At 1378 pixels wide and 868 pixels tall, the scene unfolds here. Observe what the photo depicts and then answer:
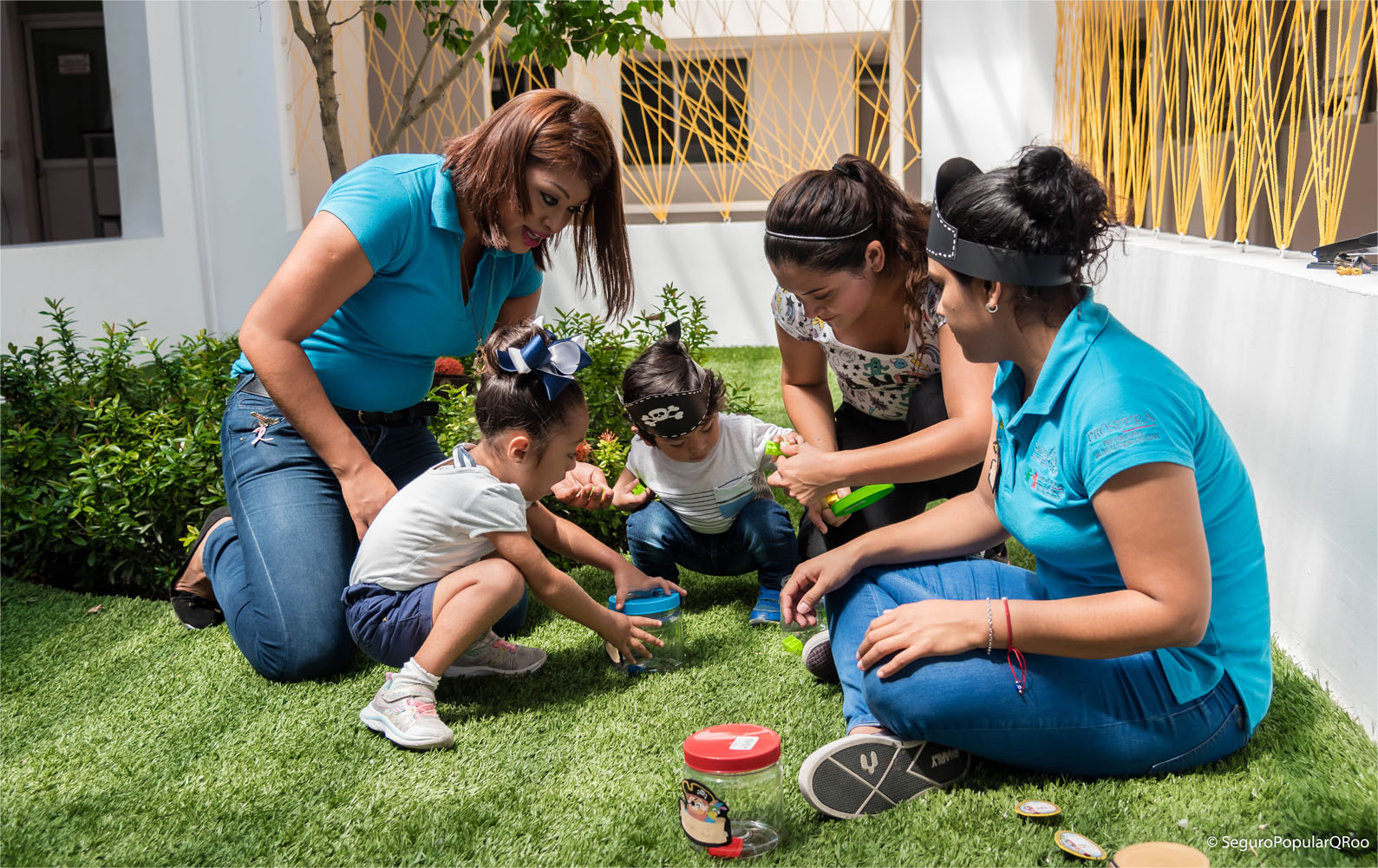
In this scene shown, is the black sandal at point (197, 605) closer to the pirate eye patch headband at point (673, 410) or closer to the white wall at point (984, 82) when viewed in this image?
the pirate eye patch headband at point (673, 410)

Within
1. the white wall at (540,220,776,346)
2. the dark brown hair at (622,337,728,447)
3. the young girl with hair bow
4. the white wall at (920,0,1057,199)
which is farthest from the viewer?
the white wall at (540,220,776,346)

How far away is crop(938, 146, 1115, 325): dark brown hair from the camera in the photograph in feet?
5.66

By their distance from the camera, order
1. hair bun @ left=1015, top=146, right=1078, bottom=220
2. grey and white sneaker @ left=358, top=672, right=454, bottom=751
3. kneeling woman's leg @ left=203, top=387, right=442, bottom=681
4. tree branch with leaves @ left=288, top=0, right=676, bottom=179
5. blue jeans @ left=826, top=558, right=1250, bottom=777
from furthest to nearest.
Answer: tree branch with leaves @ left=288, top=0, right=676, bottom=179 → kneeling woman's leg @ left=203, top=387, right=442, bottom=681 → grey and white sneaker @ left=358, top=672, right=454, bottom=751 → blue jeans @ left=826, top=558, right=1250, bottom=777 → hair bun @ left=1015, top=146, right=1078, bottom=220

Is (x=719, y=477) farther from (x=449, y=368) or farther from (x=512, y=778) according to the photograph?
(x=449, y=368)

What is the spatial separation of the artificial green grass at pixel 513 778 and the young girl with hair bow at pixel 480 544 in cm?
18

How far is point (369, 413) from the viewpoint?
9.54 feet

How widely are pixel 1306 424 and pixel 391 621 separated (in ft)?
7.07

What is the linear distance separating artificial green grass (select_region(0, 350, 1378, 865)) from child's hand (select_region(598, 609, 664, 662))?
8cm

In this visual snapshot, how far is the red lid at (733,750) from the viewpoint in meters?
1.74

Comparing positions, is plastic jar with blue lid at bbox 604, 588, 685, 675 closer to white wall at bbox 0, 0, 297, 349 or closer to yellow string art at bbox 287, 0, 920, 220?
yellow string art at bbox 287, 0, 920, 220

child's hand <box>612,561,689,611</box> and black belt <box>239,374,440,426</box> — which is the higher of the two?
black belt <box>239,374,440,426</box>

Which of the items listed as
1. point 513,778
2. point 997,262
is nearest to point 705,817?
point 513,778

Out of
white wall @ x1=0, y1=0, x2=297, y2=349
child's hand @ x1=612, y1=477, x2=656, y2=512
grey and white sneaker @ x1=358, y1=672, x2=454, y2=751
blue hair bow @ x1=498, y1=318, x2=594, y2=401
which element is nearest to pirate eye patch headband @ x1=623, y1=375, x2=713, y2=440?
child's hand @ x1=612, y1=477, x2=656, y2=512

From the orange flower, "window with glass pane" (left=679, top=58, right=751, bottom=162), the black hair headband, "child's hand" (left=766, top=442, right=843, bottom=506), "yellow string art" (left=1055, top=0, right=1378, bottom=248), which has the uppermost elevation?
"window with glass pane" (left=679, top=58, right=751, bottom=162)
